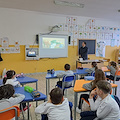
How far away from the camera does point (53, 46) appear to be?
6.39 metres

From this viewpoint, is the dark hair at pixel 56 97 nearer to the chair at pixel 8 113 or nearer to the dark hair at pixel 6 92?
the chair at pixel 8 113

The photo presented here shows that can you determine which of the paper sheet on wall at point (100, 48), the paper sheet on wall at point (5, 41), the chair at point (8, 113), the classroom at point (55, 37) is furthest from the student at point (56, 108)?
the paper sheet on wall at point (100, 48)

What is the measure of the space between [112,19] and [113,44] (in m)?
1.47

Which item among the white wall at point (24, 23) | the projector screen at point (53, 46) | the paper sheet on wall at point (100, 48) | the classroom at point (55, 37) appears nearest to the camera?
the classroom at point (55, 37)

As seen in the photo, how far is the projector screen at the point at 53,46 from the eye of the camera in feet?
20.1

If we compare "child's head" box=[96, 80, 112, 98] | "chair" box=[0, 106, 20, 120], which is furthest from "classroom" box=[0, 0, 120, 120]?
"chair" box=[0, 106, 20, 120]

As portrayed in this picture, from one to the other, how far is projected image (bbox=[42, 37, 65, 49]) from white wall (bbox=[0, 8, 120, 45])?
48 centimetres

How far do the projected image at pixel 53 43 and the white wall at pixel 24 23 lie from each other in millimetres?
476

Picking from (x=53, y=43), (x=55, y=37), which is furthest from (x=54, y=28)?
(x=53, y=43)

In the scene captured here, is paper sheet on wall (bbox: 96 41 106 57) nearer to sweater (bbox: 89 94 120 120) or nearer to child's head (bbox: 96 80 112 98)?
child's head (bbox: 96 80 112 98)

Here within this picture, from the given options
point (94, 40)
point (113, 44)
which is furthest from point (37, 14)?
point (113, 44)

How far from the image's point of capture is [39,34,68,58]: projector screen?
6137 millimetres

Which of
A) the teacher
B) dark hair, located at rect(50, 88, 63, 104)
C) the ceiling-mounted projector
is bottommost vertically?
dark hair, located at rect(50, 88, 63, 104)

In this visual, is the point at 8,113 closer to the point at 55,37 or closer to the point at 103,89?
the point at 103,89
